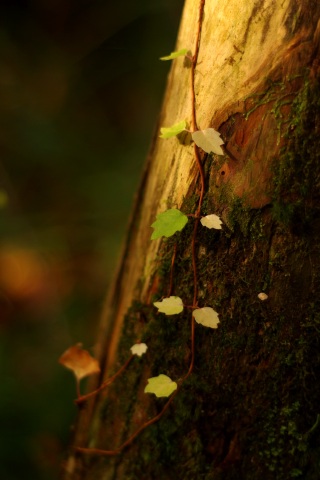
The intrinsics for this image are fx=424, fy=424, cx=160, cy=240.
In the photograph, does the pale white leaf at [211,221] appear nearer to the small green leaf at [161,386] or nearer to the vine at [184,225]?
the vine at [184,225]

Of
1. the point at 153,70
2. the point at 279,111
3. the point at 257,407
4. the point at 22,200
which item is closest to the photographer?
the point at 279,111

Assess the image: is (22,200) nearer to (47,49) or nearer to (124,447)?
(47,49)

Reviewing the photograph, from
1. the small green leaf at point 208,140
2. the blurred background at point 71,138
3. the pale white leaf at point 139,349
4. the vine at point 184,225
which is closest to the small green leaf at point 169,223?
the vine at point 184,225

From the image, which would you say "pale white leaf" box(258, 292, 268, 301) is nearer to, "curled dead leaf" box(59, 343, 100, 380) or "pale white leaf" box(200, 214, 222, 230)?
"pale white leaf" box(200, 214, 222, 230)

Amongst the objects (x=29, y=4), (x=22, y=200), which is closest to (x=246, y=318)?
(x=22, y=200)

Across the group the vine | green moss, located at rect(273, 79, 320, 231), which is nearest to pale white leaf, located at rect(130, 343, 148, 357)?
the vine

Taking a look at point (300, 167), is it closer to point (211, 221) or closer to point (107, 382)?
point (211, 221)
